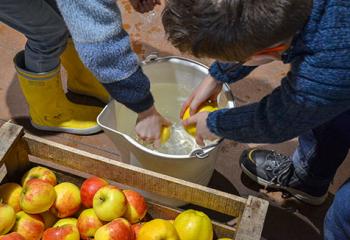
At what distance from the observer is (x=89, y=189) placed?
3.78 feet

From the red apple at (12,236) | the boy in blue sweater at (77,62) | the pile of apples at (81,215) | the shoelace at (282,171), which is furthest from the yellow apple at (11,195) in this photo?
the shoelace at (282,171)

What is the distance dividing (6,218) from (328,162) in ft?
2.79

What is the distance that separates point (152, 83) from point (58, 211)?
0.49 metres

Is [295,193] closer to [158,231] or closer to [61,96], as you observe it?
[158,231]

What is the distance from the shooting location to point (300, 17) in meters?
0.84

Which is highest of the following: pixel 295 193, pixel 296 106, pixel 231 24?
pixel 231 24

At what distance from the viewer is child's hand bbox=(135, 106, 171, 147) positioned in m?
1.23

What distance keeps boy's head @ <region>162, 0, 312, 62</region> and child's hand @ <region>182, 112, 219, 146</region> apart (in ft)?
1.09

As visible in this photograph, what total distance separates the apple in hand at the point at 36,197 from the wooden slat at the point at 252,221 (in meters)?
0.42

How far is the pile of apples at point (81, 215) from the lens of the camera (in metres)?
1.08

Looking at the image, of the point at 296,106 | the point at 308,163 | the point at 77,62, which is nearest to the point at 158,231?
the point at 296,106

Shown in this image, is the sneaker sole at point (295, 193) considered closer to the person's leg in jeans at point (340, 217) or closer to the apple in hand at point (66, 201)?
the person's leg in jeans at point (340, 217)

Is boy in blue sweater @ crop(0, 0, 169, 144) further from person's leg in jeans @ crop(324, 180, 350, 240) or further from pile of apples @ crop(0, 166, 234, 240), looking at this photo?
person's leg in jeans @ crop(324, 180, 350, 240)

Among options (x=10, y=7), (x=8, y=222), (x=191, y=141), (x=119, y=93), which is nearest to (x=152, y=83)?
(x=191, y=141)
